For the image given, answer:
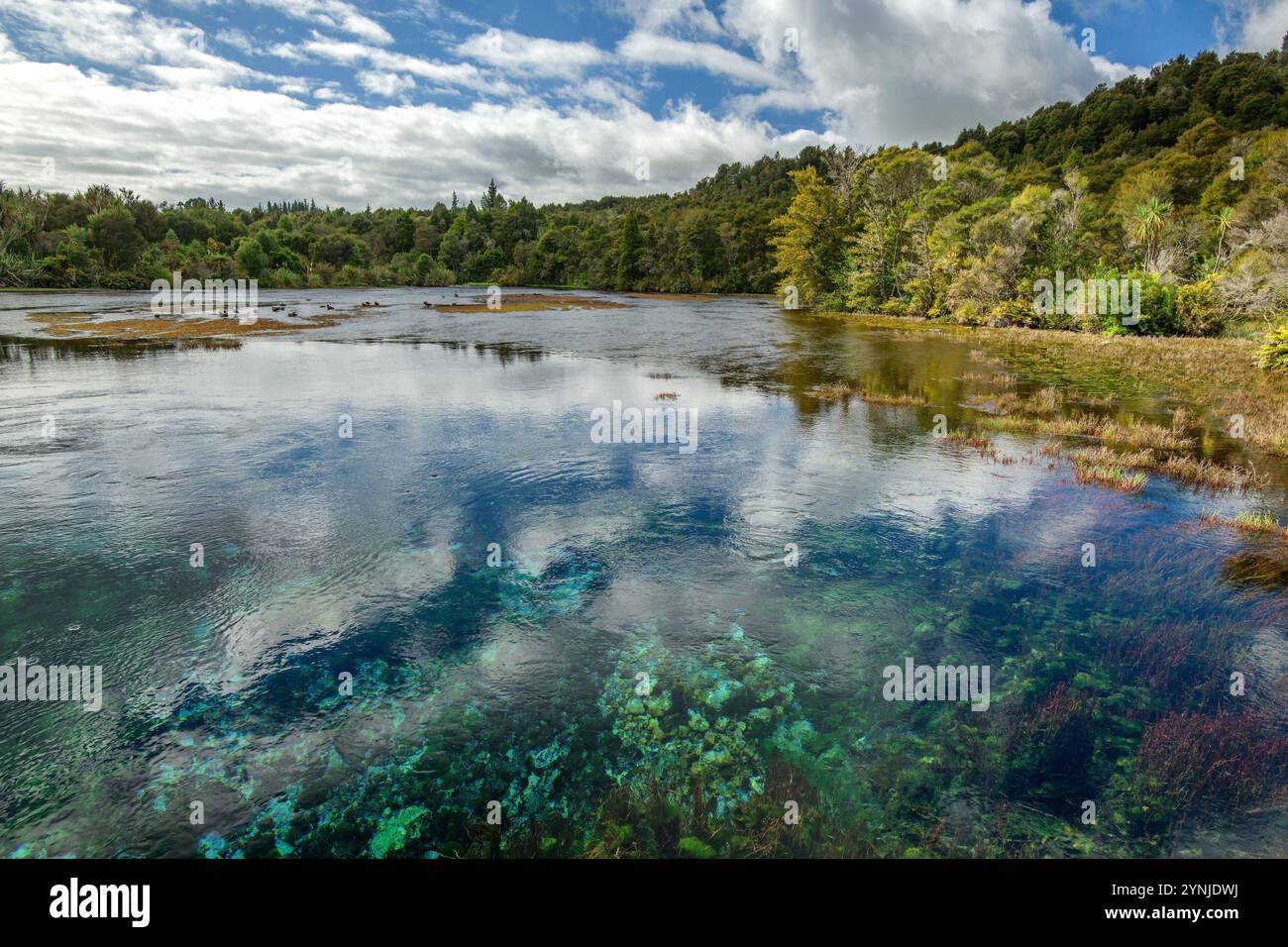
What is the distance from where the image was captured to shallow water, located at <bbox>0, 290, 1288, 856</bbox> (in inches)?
274

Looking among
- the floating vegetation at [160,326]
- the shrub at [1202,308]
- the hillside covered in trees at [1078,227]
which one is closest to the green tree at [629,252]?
the hillside covered in trees at [1078,227]

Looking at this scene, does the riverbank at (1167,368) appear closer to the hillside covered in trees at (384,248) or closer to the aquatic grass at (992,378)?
the aquatic grass at (992,378)

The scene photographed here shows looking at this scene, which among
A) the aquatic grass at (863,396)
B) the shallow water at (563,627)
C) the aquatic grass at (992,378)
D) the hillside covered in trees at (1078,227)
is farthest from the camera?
the hillside covered in trees at (1078,227)

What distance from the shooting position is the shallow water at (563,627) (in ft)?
22.9

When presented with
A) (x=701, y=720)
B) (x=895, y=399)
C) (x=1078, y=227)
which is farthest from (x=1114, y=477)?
(x=1078, y=227)

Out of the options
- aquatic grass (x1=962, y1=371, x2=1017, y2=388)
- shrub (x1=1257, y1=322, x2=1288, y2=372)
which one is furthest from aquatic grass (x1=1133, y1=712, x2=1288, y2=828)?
shrub (x1=1257, y1=322, x2=1288, y2=372)

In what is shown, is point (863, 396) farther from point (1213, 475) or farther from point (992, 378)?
point (1213, 475)

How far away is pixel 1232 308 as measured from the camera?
47500 millimetres

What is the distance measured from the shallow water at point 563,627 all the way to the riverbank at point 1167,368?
5514mm

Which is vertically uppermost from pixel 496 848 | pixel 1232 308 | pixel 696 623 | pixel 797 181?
pixel 797 181
